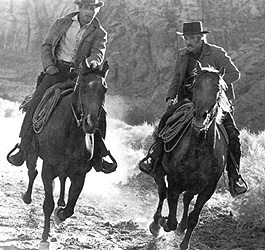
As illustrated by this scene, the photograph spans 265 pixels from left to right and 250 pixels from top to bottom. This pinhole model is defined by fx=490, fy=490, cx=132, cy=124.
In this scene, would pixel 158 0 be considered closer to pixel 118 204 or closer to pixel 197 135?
pixel 118 204

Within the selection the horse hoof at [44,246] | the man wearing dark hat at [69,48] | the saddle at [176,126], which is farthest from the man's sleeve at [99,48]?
the horse hoof at [44,246]

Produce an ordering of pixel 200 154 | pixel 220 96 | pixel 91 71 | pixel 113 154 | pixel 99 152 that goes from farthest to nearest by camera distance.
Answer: pixel 113 154 < pixel 99 152 < pixel 200 154 < pixel 220 96 < pixel 91 71

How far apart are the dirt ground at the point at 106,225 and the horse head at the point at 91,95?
85.4 inches

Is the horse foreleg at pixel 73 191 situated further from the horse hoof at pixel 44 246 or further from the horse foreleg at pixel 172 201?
the horse foreleg at pixel 172 201

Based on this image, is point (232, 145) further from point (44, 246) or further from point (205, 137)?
point (44, 246)

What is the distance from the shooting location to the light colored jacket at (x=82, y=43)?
23.0ft

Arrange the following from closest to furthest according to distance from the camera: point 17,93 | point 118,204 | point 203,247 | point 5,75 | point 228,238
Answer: point 203,247
point 228,238
point 118,204
point 17,93
point 5,75

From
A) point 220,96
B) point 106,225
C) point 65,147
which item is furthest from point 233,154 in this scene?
point 106,225

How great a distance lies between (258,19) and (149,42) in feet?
29.4

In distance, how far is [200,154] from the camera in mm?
6340

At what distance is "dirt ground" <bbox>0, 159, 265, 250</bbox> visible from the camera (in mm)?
7176

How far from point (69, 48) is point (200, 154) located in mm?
2532

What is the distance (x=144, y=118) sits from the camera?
3569 cm

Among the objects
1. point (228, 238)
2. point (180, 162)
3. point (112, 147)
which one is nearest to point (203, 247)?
point (228, 238)
